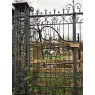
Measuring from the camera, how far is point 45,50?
17.7 ft

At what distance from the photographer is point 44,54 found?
5418 millimetres

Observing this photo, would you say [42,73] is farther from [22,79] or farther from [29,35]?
[29,35]

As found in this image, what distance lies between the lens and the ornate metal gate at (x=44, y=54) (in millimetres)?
5227

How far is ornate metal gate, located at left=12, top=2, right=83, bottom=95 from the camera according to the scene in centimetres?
523
